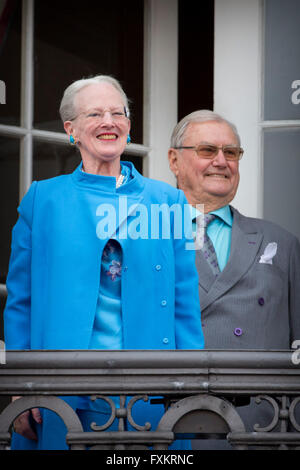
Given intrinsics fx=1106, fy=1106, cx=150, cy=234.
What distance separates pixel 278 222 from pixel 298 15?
811mm

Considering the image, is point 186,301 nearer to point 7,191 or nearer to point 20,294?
point 20,294

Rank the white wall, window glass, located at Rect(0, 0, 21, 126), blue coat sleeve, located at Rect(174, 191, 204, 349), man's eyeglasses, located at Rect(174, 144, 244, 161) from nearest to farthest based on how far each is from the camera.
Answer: blue coat sleeve, located at Rect(174, 191, 204, 349)
man's eyeglasses, located at Rect(174, 144, 244, 161)
window glass, located at Rect(0, 0, 21, 126)
the white wall

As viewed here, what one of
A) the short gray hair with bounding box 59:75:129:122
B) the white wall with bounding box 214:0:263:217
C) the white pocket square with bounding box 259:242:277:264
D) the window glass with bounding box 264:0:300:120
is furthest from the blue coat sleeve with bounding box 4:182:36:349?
the window glass with bounding box 264:0:300:120

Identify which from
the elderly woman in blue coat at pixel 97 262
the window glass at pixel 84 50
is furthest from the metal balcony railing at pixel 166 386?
the window glass at pixel 84 50

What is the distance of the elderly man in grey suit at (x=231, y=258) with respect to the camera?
3746 millimetres

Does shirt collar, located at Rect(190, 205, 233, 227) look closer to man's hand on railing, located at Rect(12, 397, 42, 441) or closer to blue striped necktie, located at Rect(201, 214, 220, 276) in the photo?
blue striped necktie, located at Rect(201, 214, 220, 276)

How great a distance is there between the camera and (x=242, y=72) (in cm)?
424

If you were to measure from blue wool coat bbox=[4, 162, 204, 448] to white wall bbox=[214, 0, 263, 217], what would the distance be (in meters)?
0.82

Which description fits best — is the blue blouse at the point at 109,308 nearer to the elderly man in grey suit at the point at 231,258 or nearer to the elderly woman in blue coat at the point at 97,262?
the elderly woman in blue coat at the point at 97,262

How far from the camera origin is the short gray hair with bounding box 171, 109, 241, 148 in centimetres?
391

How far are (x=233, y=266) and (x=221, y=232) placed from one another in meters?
0.15

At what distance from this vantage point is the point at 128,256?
10.9 ft

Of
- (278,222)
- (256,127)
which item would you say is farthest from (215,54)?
(278,222)

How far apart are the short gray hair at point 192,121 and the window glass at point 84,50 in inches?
11.7
